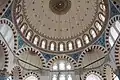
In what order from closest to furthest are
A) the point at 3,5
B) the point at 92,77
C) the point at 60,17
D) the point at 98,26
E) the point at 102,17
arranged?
the point at 3,5 < the point at 102,17 < the point at 92,77 < the point at 98,26 < the point at 60,17

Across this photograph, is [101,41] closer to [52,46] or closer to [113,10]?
[113,10]

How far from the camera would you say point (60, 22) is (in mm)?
18797

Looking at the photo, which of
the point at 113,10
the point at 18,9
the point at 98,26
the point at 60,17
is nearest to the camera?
the point at 113,10

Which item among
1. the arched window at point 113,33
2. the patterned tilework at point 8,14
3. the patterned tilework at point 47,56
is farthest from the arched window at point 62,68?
the patterned tilework at point 8,14

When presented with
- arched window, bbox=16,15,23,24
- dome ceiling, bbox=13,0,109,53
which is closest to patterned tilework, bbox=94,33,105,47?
dome ceiling, bbox=13,0,109,53

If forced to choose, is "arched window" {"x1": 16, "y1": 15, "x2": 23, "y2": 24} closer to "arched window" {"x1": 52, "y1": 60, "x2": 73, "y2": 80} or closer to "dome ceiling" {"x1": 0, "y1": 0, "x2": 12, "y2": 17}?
"dome ceiling" {"x1": 0, "y1": 0, "x2": 12, "y2": 17}

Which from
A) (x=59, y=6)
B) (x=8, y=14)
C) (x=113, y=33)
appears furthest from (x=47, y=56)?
(x=113, y=33)

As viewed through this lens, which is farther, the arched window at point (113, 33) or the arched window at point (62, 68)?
the arched window at point (62, 68)

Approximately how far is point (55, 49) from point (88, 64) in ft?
8.61

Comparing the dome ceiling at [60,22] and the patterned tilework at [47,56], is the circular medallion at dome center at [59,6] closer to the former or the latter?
the dome ceiling at [60,22]

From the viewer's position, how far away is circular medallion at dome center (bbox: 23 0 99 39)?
17750 millimetres

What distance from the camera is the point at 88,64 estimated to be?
17172 mm

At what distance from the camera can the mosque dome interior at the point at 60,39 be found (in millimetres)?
15320

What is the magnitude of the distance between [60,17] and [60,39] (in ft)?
5.27
